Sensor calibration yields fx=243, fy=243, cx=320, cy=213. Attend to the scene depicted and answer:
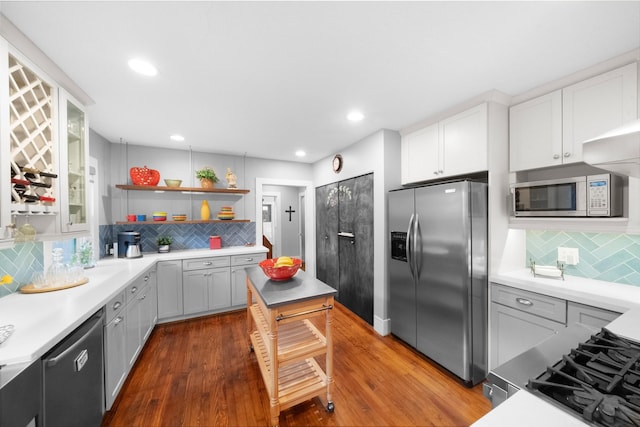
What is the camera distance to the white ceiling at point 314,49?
3.96 ft

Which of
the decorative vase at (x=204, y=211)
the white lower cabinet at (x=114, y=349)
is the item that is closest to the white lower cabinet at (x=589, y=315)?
the white lower cabinet at (x=114, y=349)

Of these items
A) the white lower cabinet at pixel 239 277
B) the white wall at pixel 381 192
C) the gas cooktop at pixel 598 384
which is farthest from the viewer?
the white lower cabinet at pixel 239 277

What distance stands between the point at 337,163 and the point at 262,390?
113 inches

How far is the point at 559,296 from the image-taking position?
65.7 inches

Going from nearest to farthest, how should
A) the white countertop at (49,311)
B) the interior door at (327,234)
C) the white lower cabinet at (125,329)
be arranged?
the white countertop at (49,311), the white lower cabinet at (125,329), the interior door at (327,234)

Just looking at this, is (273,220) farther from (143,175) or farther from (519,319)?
(519,319)

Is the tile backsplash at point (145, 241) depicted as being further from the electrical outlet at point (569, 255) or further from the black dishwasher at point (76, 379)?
the electrical outlet at point (569, 255)

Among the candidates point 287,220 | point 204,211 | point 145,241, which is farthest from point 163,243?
point 287,220

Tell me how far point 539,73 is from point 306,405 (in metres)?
2.98

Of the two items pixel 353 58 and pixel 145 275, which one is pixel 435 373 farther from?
pixel 145 275

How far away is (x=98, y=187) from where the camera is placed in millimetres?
2916

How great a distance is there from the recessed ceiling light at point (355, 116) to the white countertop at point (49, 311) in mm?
2456

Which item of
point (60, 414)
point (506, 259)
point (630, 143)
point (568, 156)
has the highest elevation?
point (568, 156)

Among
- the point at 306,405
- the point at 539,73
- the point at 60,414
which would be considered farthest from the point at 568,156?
the point at 60,414
